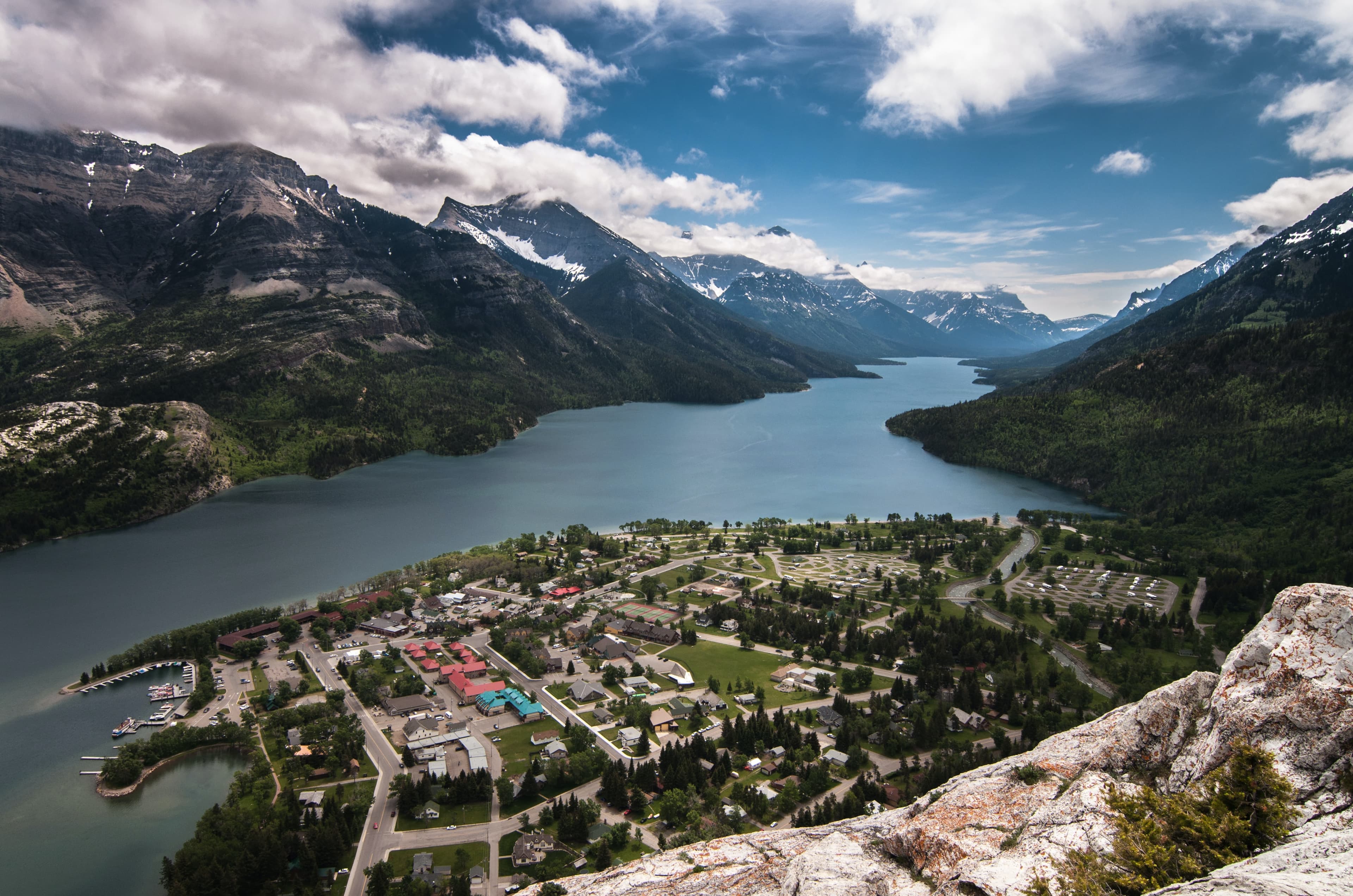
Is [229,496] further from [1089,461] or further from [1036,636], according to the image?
[1089,461]

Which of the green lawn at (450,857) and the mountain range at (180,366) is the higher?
the mountain range at (180,366)

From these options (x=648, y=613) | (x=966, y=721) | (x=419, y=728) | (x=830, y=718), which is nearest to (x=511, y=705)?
(x=419, y=728)

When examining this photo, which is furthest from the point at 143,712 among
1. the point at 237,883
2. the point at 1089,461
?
the point at 1089,461

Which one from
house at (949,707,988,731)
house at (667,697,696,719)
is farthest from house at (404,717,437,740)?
house at (949,707,988,731)

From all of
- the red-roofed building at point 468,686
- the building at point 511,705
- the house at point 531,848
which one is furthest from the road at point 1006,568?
the house at point 531,848

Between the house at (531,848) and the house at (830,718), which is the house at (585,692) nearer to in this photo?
the house at (531,848)
